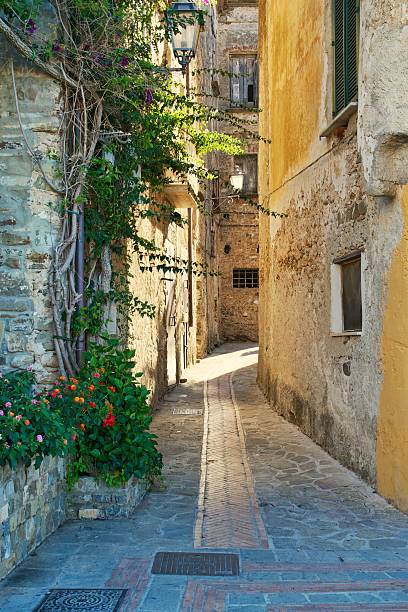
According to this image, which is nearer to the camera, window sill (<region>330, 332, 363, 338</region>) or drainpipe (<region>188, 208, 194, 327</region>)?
window sill (<region>330, 332, 363, 338</region>)

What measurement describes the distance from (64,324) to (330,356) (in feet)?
10.3

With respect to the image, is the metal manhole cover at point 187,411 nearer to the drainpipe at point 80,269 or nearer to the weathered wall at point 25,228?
the drainpipe at point 80,269

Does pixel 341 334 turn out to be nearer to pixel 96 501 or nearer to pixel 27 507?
pixel 96 501

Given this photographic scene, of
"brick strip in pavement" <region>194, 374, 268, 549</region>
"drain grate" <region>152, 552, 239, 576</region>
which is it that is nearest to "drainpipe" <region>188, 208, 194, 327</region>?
"brick strip in pavement" <region>194, 374, 268, 549</region>

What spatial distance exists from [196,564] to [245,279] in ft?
64.9

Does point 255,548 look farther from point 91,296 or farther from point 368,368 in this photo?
point 91,296

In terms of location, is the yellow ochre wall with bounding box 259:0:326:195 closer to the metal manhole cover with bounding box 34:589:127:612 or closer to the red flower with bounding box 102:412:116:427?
the red flower with bounding box 102:412:116:427

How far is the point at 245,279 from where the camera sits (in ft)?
76.3

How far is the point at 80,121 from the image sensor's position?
5160 millimetres

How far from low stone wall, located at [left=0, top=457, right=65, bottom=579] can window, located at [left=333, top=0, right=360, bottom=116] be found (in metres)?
4.51

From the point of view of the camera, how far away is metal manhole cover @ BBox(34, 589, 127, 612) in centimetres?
314

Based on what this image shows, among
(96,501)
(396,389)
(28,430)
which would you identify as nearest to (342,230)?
(396,389)

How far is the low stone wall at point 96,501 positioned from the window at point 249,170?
65.6ft

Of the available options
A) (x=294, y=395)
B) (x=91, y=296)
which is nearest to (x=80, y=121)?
(x=91, y=296)
